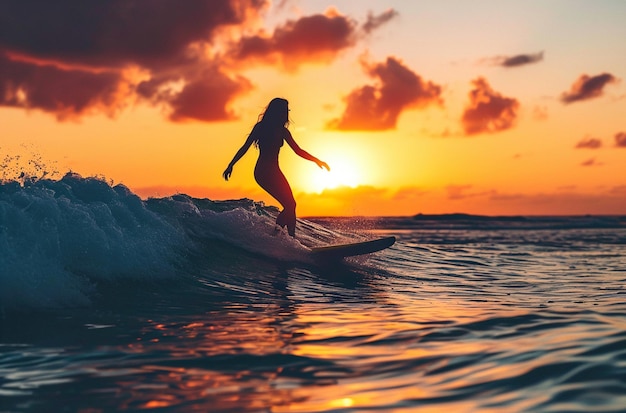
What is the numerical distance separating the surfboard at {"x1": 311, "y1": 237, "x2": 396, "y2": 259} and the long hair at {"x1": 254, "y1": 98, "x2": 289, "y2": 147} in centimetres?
246

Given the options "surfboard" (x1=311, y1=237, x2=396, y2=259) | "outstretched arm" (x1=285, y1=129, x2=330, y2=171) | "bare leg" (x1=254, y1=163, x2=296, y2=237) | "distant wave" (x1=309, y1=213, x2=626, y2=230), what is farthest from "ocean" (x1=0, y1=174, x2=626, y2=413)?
"distant wave" (x1=309, y1=213, x2=626, y2=230)

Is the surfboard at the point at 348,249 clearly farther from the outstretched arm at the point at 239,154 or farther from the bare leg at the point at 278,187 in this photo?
the outstretched arm at the point at 239,154

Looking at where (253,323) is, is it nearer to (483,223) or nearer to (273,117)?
(273,117)

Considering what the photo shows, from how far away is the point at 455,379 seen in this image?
172 inches

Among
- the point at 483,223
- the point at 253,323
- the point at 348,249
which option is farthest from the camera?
the point at 483,223

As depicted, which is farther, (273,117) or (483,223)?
(483,223)

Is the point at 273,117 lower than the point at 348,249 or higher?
higher

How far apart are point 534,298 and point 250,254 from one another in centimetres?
527

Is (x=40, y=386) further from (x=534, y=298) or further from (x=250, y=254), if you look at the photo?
(x=250, y=254)

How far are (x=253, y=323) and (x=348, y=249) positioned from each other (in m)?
6.09

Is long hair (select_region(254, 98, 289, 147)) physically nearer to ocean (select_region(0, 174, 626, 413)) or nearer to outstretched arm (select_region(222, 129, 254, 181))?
outstretched arm (select_region(222, 129, 254, 181))

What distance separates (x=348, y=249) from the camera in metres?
12.6

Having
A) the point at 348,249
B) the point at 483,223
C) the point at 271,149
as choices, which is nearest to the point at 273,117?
the point at 271,149

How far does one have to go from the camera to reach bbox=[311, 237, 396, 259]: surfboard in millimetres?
12508
